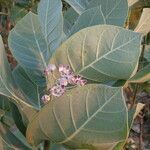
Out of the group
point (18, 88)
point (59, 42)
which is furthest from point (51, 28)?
point (18, 88)

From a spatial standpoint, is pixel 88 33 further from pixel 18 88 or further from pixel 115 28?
pixel 18 88

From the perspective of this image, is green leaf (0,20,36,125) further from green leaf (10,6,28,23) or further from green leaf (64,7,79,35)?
green leaf (10,6,28,23)

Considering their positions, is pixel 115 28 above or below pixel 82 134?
above

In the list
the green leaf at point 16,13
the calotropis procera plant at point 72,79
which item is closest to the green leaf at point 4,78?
the calotropis procera plant at point 72,79

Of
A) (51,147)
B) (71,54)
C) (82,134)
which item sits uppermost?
(71,54)

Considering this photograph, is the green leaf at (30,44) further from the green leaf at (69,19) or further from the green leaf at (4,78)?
the green leaf at (69,19)

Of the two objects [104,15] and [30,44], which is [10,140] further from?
[104,15]

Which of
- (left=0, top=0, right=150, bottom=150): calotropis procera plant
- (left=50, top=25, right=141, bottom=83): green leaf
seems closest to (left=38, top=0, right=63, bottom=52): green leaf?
(left=0, top=0, right=150, bottom=150): calotropis procera plant
